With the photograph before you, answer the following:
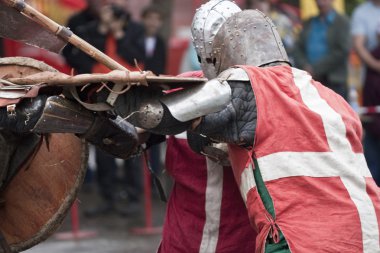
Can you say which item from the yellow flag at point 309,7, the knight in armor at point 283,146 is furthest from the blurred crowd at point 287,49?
the knight in armor at point 283,146

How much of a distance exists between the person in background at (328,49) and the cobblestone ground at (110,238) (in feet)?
5.82

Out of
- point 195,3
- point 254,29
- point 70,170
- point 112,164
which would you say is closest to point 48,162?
point 70,170

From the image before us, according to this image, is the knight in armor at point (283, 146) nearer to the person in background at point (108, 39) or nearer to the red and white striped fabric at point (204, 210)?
the red and white striped fabric at point (204, 210)

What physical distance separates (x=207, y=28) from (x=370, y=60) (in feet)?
15.3

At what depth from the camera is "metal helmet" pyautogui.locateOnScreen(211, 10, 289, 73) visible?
4113 millimetres

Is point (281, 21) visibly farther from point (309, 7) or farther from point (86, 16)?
point (86, 16)

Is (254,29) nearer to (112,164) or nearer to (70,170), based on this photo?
(70,170)

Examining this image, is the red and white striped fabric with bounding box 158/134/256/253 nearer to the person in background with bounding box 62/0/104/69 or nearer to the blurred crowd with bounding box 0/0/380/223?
the blurred crowd with bounding box 0/0/380/223

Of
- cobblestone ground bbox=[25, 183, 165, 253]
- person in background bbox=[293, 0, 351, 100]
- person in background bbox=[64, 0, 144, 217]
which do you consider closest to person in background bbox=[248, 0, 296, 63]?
person in background bbox=[293, 0, 351, 100]

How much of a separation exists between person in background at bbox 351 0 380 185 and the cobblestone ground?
72.1 inches

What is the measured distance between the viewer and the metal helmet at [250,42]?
4113 mm

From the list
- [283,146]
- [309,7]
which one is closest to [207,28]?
[283,146]

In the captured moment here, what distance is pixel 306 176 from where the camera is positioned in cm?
384

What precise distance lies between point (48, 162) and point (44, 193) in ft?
0.43
